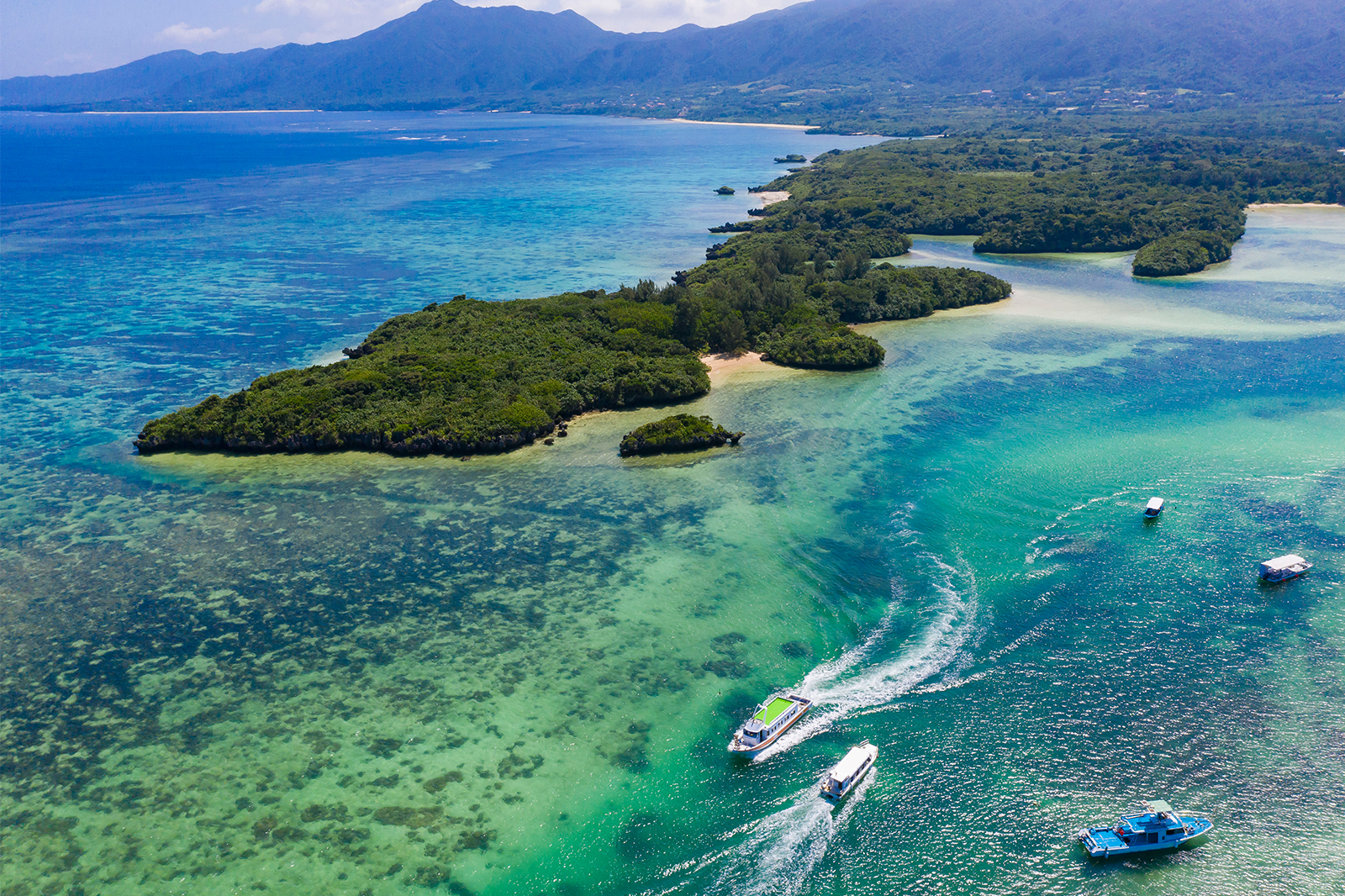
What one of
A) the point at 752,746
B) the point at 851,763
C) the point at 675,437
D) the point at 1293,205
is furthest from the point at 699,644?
the point at 1293,205

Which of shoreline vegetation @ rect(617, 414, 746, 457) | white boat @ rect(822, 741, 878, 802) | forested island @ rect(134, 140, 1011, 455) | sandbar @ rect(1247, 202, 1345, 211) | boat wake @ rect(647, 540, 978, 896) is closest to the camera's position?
boat wake @ rect(647, 540, 978, 896)

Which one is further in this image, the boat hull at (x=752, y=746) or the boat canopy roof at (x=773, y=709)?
the boat canopy roof at (x=773, y=709)

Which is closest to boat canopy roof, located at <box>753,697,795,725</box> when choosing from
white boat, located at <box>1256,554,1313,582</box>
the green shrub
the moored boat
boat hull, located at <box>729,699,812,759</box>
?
the moored boat

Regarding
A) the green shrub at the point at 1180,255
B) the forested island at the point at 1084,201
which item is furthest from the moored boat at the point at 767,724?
the forested island at the point at 1084,201

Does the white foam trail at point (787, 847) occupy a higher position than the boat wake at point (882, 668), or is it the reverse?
the boat wake at point (882, 668)

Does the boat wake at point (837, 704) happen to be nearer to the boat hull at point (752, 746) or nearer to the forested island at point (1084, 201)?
the boat hull at point (752, 746)

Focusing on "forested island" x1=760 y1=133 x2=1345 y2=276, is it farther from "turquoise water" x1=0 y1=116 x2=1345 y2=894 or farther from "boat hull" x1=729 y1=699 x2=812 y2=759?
"boat hull" x1=729 y1=699 x2=812 y2=759
